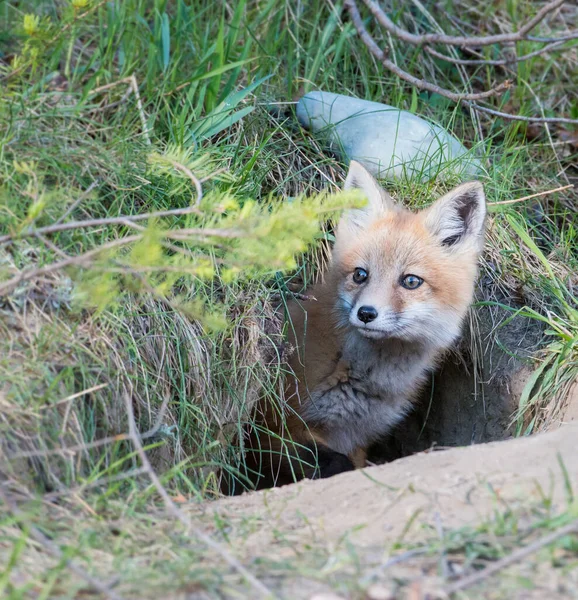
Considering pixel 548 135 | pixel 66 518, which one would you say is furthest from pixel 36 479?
pixel 548 135

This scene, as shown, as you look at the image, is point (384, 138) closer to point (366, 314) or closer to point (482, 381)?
point (366, 314)

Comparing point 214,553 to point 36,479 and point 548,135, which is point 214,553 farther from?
point 548,135

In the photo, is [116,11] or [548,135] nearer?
[116,11]

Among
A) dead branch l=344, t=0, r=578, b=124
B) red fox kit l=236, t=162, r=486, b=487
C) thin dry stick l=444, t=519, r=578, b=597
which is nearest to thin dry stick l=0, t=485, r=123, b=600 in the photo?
thin dry stick l=444, t=519, r=578, b=597

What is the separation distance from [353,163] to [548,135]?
1.73 meters

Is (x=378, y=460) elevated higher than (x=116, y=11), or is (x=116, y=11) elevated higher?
(x=116, y=11)

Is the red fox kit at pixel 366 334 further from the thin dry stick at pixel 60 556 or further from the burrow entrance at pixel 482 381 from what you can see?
the thin dry stick at pixel 60 556

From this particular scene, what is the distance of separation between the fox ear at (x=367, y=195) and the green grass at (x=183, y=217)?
31cm

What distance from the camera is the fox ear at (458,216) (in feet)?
10.8

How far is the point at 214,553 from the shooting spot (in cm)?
189

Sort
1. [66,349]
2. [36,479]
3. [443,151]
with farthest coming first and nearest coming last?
1. [443,151]
2. [66,349]
3. [36,479]

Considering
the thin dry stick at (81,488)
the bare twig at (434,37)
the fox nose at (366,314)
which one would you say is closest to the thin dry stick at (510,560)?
the thin dry stick at (81,488)

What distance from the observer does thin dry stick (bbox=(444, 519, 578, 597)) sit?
1.60 m

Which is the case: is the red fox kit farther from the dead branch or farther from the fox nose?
the dead branch
